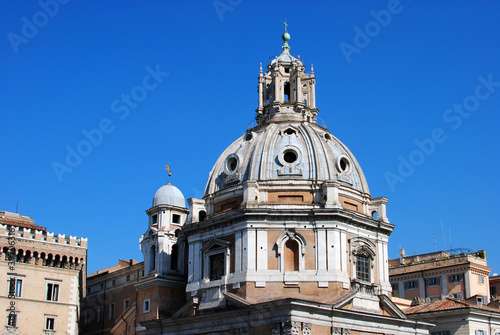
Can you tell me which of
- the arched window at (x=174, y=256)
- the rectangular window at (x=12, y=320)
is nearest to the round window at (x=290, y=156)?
the arched window at (x=174, y=256)

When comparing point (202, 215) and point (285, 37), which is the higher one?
point (285, 37)

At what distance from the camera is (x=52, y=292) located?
178ft

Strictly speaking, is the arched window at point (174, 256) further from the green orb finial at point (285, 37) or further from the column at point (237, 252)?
the green orb finial at point (285, 37)

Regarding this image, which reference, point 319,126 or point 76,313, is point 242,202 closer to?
point 319,126

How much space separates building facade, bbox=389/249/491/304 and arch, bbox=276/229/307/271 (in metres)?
18.1

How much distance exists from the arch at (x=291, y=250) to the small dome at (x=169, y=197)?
12.7 meters

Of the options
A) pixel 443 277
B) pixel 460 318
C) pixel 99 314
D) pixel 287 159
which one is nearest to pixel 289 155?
pixel 287 159

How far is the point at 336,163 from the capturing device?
175 ft

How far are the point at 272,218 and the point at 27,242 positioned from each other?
1807 centimetres

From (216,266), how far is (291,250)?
5440mm

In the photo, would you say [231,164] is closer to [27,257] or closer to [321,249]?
[321,249]

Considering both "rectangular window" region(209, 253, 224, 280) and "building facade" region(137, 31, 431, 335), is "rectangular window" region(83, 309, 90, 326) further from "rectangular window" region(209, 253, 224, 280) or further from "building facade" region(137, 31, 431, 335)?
"rectangular window" region(209, 253, 224, 280)

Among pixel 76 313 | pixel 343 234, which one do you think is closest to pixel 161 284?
→ pixel 76 313

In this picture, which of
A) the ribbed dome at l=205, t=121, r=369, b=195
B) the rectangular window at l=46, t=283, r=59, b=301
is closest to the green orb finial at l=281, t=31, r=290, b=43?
the ribbed dome at l=205, t=121, r=369, b=195
